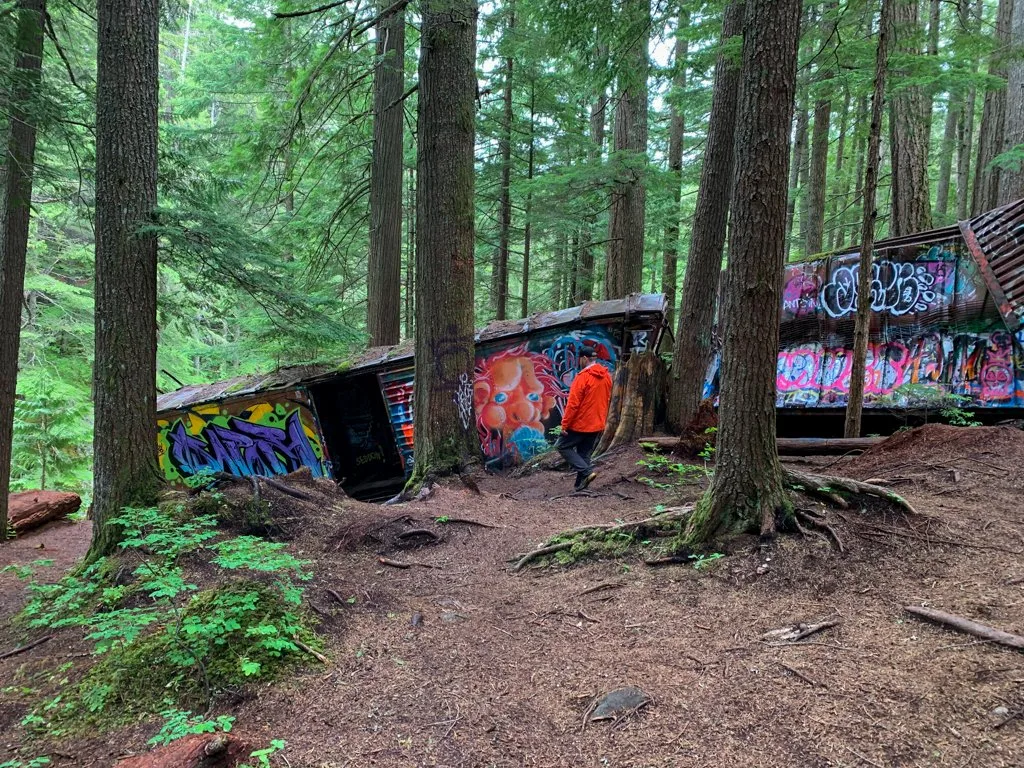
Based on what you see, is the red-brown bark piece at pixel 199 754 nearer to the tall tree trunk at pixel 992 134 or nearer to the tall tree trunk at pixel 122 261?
the tall tree trunk at pixel 122 261

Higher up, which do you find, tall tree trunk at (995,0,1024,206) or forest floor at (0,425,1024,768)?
tall tree trunk at (995,0,1024,206)

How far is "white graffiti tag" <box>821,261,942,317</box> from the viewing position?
7.99 meters

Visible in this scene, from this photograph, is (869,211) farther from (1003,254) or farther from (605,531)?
(605,531)

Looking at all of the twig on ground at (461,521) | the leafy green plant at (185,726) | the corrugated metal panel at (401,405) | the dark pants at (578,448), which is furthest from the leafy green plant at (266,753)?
the corrugated metal panel at (401,405)

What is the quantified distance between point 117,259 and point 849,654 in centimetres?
613

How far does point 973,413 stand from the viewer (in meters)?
7.32

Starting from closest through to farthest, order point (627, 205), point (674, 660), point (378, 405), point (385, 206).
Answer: point (674, 660) → point (627, 205) → point (385, 206) → point (378, 405)

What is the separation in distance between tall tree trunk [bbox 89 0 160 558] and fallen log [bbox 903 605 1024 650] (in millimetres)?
5719

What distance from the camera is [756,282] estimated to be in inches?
147

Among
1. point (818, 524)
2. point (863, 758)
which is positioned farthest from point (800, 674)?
point (818, 524)

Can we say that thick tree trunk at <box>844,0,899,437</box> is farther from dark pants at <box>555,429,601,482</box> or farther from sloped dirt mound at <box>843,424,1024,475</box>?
dark pants at <box>555,429,601,482</box>

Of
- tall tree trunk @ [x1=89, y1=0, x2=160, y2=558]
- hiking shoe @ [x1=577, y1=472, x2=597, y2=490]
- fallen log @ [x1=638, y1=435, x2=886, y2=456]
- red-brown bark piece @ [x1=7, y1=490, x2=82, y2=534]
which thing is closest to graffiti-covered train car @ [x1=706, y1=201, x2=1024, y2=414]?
fallen log @ [x1=638, y1=435, x2=886, y2=456]

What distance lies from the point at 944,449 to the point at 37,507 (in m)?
13.5

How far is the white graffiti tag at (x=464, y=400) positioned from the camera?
7.24 m
